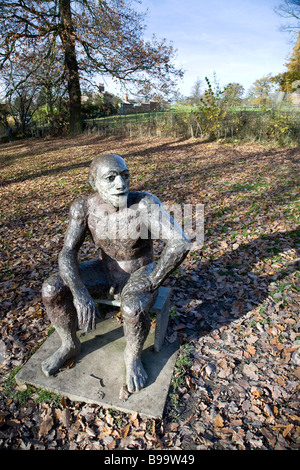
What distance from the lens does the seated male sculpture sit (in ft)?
7.49

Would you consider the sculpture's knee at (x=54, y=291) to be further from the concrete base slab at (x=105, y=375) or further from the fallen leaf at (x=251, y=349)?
the fallen leaf at (x=251, y=349)

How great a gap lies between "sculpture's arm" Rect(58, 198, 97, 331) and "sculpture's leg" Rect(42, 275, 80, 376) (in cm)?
9

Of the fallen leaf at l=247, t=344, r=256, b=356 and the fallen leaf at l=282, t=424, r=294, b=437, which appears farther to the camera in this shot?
the fallen leaf at l=247, t=344, r=256, b=356

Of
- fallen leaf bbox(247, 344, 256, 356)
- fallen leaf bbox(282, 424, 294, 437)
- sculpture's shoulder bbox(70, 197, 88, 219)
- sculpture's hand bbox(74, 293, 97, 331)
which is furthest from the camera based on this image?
fallen leaf bbox(247, 344, 256, 356)

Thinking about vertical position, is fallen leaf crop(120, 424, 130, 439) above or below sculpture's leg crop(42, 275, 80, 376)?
below

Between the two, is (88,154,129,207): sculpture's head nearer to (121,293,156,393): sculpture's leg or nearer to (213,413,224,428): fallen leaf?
(121,293,156,393): sculpture's leg

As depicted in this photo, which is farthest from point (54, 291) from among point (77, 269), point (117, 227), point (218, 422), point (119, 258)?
point (218, 422)

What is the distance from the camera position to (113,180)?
228 cm

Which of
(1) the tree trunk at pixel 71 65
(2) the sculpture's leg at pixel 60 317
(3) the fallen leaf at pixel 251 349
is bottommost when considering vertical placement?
(3) the fallen leaf at pixel 251 349

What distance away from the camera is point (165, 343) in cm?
301

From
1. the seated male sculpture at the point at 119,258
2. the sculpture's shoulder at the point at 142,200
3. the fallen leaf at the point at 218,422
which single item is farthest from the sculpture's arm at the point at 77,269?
the fallen leaf at the point at 218,422

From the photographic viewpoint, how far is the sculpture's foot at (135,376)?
239 centimetres

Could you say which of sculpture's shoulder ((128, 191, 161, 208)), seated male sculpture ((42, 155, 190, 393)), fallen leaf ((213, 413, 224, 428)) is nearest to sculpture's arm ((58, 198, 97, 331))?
seated male sculpture ((42, 155, 190, 393))

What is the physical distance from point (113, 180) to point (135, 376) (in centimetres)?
164
